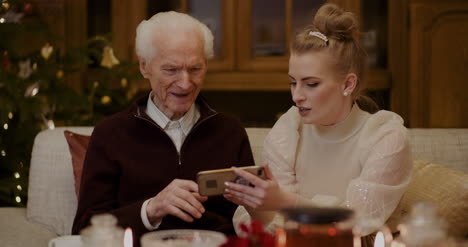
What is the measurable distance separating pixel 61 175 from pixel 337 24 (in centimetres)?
99

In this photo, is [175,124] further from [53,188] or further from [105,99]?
[105,99]

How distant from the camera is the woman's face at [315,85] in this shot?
1.93m

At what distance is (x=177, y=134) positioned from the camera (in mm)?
2146

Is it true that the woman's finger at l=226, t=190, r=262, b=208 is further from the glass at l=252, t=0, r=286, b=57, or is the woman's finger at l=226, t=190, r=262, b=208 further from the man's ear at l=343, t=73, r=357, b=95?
the glass at l=252, t=0, r=286, b=57

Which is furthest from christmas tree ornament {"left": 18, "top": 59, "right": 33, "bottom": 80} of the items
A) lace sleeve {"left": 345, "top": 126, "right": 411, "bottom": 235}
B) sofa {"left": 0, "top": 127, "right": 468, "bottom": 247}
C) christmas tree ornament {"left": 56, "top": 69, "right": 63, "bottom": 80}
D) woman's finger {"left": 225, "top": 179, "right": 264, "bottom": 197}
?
woman's finger {"left": 225, "top": 179, "right": 264, "bottom": 197}

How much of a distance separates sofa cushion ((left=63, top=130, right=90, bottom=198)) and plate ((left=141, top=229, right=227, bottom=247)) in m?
1.08

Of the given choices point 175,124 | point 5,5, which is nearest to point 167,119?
point 175,124

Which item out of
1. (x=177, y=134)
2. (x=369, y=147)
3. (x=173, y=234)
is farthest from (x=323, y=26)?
(x=173, y=234)

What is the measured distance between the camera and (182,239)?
1.24 meters

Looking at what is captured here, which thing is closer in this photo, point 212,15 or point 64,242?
point 64,242

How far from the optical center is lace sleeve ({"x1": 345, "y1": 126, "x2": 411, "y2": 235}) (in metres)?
1.86

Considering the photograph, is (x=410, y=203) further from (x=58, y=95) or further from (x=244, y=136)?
(x=58, y=95)

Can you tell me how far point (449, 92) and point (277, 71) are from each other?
0.86 metres

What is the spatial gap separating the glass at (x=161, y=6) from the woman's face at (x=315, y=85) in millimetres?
2074
